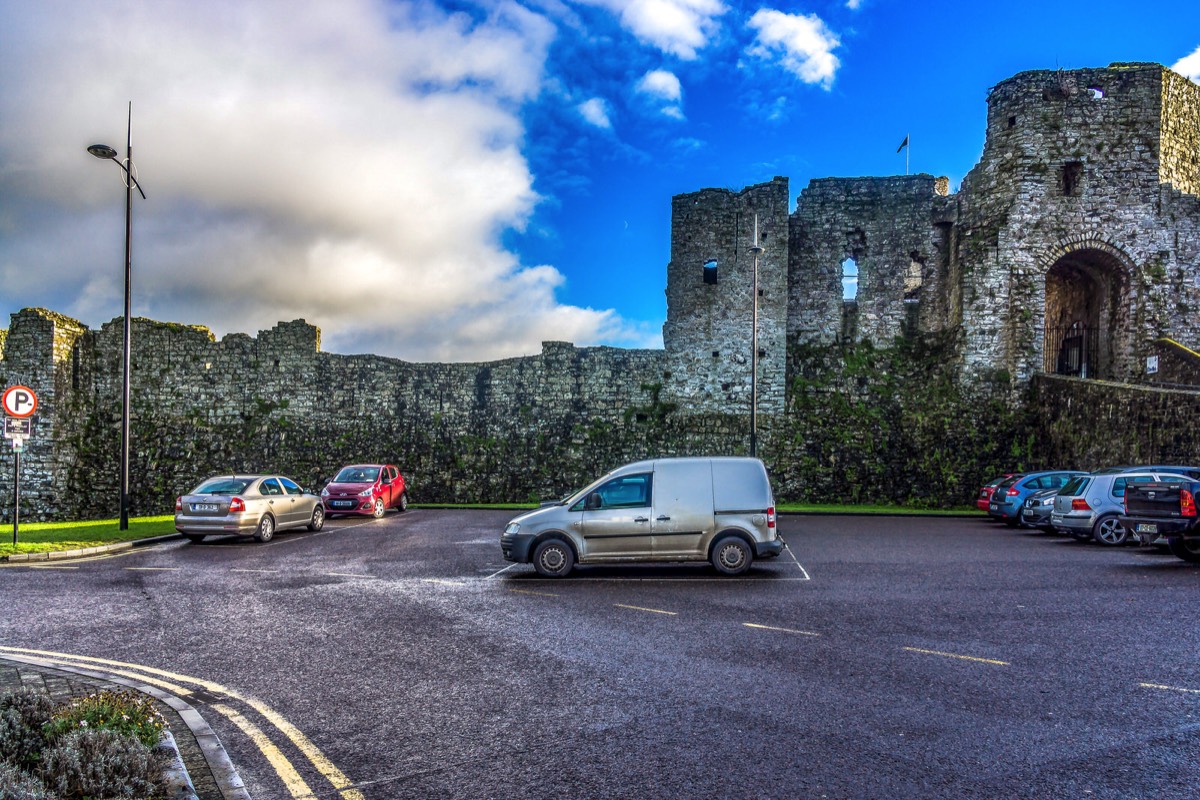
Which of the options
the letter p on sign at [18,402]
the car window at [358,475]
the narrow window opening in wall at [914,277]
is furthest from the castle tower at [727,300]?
the letter p on sign at [18,402]

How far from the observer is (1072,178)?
27.7 metres

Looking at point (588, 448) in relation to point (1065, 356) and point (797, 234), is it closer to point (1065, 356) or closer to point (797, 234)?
point (797, 234)

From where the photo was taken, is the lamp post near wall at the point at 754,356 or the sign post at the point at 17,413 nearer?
the sign post at the point at 17,413

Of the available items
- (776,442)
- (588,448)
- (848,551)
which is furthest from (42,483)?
(848,551)

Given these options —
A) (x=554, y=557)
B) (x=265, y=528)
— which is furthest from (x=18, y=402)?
(x=554, y=557)

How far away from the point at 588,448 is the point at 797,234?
1175 cm

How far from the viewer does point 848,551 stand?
14.8 metres

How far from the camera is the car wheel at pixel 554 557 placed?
1182cm

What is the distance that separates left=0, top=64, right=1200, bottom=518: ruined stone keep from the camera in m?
27.3

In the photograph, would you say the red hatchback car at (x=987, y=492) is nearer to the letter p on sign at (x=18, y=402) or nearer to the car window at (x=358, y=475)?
the car window at (x=358, y=475)

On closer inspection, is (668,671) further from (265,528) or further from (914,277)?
(914,277)

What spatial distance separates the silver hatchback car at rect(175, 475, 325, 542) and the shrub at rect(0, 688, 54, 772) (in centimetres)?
1215

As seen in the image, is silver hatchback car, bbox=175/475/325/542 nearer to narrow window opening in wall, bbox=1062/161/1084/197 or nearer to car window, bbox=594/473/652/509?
car window, bbox=594/473/652/509

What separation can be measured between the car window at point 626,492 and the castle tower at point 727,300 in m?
18.0
